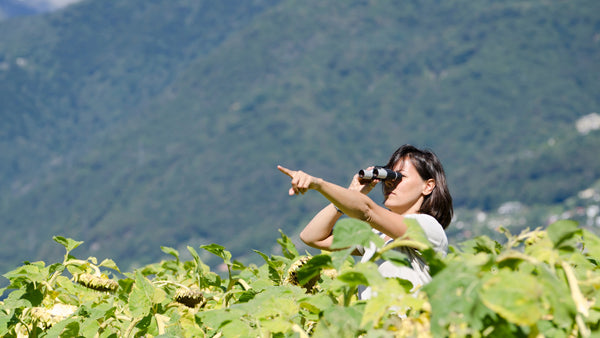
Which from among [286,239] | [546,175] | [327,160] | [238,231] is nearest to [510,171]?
[546,175]

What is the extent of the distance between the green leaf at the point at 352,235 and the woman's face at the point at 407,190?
1.54m

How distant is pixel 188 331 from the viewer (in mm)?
1737

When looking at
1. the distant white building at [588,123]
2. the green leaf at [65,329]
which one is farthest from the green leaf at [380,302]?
the distant white building at [588,123]

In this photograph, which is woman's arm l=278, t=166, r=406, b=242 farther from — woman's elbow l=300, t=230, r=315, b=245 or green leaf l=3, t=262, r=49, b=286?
green leaf l=3, t=262, r=49, b=286

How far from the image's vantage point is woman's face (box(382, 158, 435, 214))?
8.96ft

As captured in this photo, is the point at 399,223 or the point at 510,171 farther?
the point at 510,171

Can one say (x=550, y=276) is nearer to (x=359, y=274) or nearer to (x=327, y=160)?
(x=359, y=274)

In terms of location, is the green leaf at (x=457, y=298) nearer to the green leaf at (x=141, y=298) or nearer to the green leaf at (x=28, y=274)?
the green leaf at (x=141, y=298)

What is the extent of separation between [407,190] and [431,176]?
126mm

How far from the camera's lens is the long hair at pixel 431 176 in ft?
9.21

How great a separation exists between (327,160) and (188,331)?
7655 inches

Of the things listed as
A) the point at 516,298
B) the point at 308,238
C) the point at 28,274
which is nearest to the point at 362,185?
the point at 308,238

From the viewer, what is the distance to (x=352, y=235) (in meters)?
1.18

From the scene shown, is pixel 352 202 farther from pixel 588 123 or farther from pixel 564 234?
pixel 588 123
